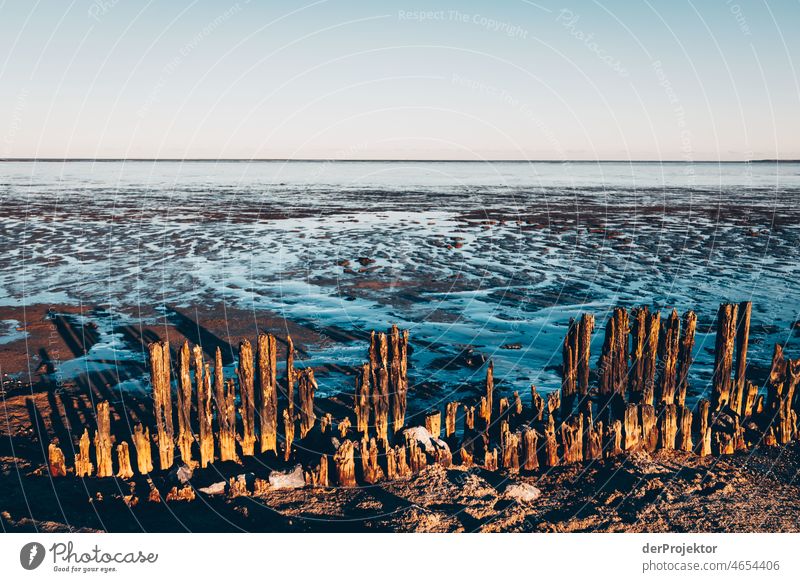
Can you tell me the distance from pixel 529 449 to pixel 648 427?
2063 mm

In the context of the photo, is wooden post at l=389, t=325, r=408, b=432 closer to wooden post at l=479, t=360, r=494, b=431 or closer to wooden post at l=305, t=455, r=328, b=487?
wooden post at l=479, t=360, r=494, b=431

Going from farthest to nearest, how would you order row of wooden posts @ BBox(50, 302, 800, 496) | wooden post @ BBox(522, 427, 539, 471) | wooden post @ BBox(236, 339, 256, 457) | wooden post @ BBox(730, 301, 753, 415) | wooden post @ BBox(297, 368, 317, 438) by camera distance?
wooden post @ BBox(730, 301, 753, 415) < wooden post @ BBox(297, 368, 317, 438) < wooden post @ BBox(236, 339, 256, 457) < wooden post @ BBox(522, 427, 539, 471) < row of wooden posts @ BBox(50, 302, 800, 496)

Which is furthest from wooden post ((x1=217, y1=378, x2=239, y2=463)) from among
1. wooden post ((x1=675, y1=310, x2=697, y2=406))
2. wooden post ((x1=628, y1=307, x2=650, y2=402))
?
wooden post ((x1=675, y1=310, x2=697, y2=406))

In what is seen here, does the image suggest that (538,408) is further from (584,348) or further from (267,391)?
(267,391)

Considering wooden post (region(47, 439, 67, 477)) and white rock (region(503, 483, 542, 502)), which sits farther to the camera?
wooden post (region(47, 439, 67, 477))

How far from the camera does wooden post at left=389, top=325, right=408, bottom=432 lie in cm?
988

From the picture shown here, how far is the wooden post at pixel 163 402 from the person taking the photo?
29.6 ft

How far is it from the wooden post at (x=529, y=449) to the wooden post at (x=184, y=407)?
16.6 feet

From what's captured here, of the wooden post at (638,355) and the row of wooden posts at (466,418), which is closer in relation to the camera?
the row of wooden posts at (466,418)

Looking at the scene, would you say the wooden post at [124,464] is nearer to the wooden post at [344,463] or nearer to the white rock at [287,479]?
the white rock at [287,479]

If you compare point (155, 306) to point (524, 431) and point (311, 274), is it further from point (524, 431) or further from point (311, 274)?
point (524, 431)
